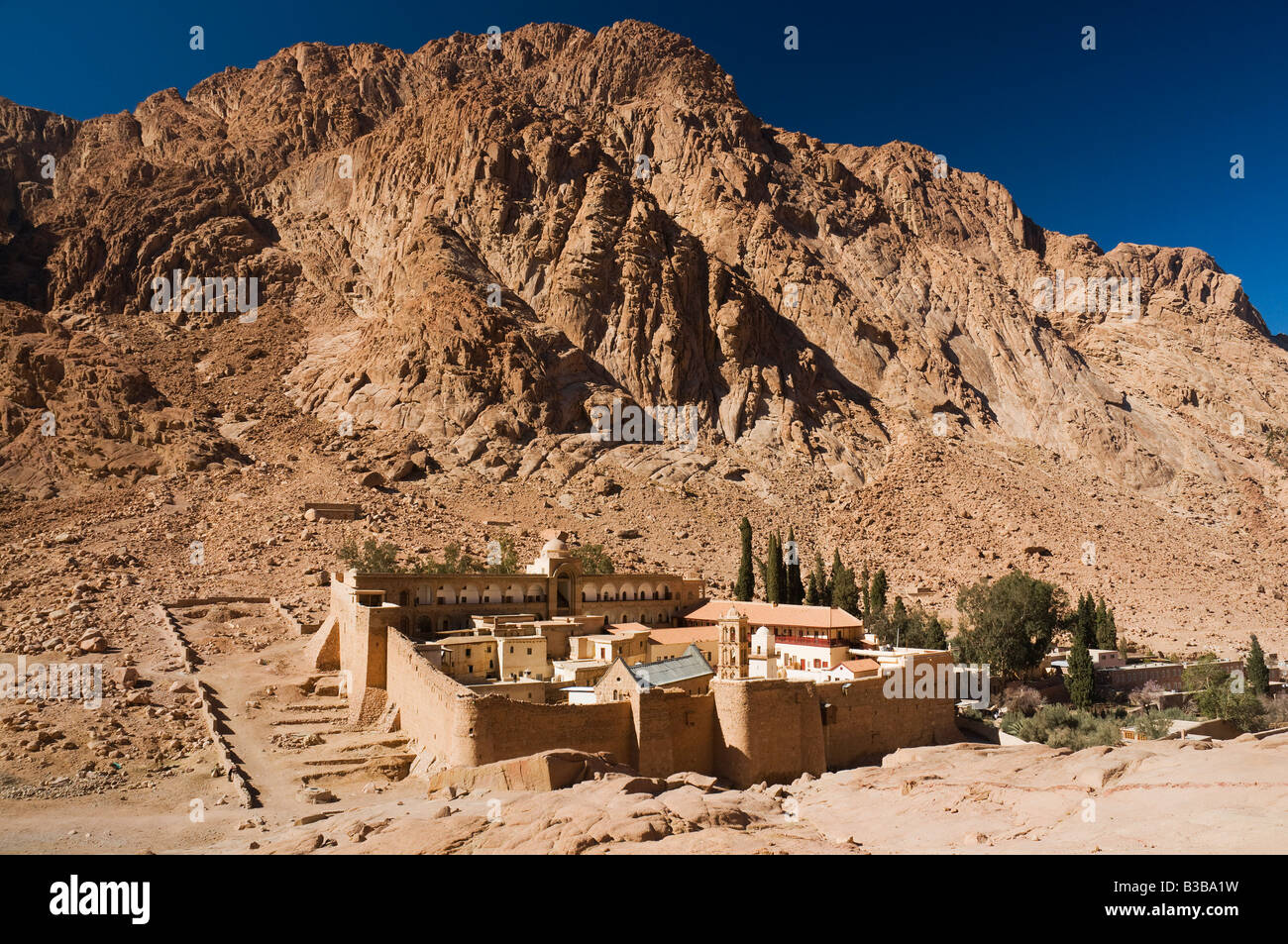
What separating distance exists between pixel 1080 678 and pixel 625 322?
1960 inches

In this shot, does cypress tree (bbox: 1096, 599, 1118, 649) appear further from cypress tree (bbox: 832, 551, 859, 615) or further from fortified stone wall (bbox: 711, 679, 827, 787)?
fortified stone wall (bbox: 711, 679, 827, 787)

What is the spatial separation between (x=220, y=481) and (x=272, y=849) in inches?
1744

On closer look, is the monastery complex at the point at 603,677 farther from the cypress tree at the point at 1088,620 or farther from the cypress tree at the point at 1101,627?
the cypress tree at the point at 1101,627

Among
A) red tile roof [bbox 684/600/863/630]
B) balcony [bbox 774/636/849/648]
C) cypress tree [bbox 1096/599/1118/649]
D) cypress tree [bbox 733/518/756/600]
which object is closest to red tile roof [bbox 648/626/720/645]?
red tile roof [bbox 684/600/863/630]

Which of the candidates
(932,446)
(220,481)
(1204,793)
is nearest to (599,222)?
(932,446)

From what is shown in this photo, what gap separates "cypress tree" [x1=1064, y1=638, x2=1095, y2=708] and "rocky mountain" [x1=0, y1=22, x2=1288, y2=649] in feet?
64.7

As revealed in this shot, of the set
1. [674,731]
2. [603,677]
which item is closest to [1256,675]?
[674,731]

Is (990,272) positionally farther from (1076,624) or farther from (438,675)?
(438,675)

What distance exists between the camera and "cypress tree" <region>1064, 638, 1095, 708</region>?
33844mm

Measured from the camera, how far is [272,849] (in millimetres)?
14797

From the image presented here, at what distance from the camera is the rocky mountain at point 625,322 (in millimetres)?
62656

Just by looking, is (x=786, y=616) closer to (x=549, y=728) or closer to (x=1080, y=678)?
(x=1080, y=678)

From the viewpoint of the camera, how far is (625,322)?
75.8 meters

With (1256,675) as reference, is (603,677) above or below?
above
